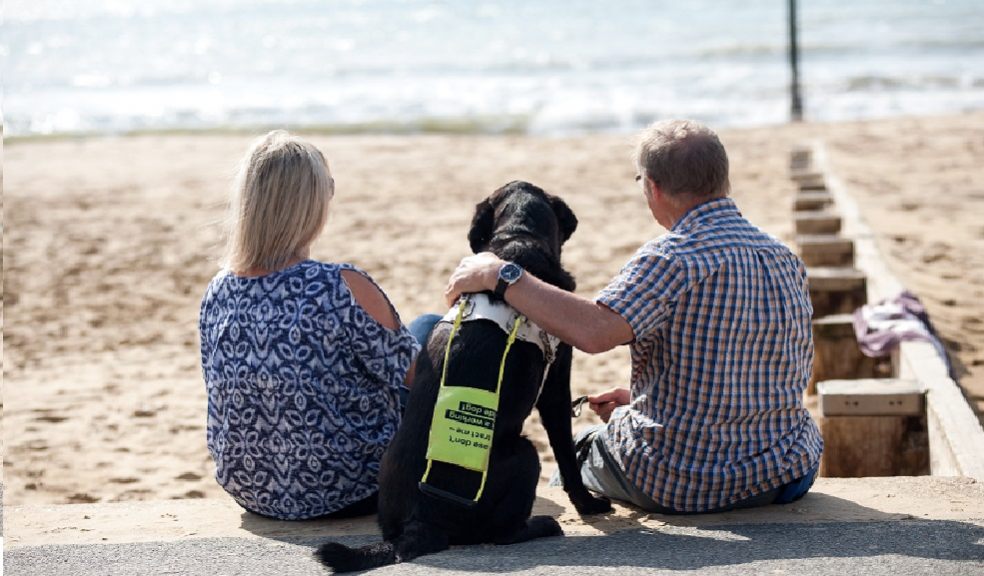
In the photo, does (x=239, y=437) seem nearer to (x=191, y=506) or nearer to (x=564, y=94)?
(x=191, y=506)

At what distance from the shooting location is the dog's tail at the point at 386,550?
3105 mm

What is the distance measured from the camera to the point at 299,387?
370cm

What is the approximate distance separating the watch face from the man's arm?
0.01 metres

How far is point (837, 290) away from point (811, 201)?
265 cm

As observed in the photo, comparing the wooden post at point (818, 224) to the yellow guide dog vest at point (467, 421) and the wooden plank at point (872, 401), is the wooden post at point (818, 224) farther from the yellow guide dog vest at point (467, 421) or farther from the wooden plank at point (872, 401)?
the yellow guide dog vest at point (467, 421)

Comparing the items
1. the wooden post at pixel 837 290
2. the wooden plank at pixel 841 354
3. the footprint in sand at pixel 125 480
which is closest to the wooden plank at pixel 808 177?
the wooden post at pixel 837 290

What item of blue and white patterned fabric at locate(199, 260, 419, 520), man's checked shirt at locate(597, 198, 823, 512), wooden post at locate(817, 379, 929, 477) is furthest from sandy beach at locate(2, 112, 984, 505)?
man's checked shirt at locate(597, 198, 823, 512)

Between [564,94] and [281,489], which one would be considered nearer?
[281,489]

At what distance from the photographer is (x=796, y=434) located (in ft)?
12.0

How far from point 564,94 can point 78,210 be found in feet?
46.3

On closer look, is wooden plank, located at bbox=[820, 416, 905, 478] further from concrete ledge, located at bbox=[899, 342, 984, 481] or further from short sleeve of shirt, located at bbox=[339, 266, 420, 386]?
short sleeve of shirt, located at bbox=[339, 266, 420, 386]

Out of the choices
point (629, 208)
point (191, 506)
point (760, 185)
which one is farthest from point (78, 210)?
point (191, 506)

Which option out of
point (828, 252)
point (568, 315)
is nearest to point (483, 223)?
point (568, 315)

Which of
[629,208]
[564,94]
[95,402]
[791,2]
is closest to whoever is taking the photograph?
[95,402]
